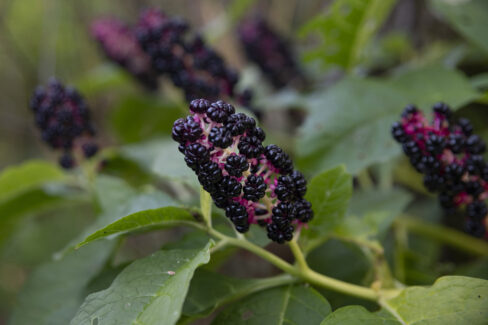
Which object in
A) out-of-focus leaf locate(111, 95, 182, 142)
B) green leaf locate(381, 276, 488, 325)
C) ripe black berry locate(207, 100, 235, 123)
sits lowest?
green leaf locate(381, 276, 488, 325)

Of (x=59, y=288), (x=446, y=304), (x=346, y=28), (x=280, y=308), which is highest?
(x=346, y=28)

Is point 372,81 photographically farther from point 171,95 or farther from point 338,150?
point 171,95

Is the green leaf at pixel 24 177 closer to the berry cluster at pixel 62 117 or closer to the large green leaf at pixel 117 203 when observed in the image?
the berry cluster at pixel 62 117

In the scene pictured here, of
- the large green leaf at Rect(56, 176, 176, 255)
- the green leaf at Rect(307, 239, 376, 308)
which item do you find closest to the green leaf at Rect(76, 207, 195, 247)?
the large green leaf at Rect(56, 176, 176, 255)

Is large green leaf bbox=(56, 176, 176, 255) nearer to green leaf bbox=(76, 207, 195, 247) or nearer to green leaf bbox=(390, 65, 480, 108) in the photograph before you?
green leaf bbox=(76, 207, 195, 247)

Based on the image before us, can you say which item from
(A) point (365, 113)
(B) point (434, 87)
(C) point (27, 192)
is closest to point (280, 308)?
(A) point (365, 113)

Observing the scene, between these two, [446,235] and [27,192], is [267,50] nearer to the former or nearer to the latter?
[446,235]
